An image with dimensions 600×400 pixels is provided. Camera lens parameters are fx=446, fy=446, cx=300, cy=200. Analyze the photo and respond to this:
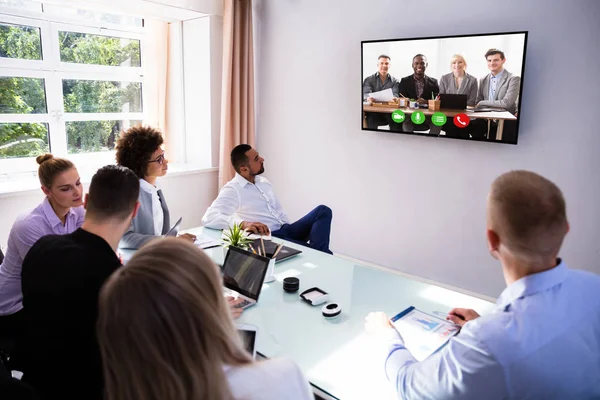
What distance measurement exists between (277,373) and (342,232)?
3.27m

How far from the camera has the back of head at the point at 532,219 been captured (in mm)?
1103

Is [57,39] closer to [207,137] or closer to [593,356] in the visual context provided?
[207,137]

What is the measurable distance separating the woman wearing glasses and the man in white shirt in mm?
484

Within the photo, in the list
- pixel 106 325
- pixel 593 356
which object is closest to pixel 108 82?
pixel 106 325

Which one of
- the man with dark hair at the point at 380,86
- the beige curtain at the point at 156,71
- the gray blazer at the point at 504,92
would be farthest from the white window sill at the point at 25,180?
the gray blazer at the point at 504,92

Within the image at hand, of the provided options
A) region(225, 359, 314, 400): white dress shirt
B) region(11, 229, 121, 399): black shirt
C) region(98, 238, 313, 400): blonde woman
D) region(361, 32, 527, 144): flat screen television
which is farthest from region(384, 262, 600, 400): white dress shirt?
region(361, 32, 527, 144): flat screen television

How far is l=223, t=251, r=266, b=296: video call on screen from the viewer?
1787 mm

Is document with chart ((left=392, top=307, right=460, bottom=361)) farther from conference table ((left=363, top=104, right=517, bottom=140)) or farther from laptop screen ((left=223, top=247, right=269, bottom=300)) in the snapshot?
conference table ((left=363, top=104, right=517, bottom=140))

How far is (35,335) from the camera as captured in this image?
134 cm

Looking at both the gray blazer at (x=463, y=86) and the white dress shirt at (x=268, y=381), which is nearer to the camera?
the white dress shirt at (x=268, y=381)

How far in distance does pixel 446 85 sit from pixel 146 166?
213 centimetres

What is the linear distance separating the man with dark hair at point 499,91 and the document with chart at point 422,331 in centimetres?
180

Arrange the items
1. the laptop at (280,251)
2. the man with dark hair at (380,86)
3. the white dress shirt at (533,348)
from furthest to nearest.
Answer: the man with dark hair at (380,86) → the laptop at (280,251) → the white dress shirt at (533,348)

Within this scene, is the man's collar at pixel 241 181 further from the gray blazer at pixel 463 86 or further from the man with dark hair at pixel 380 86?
the gray blazer at pixel 463 86
